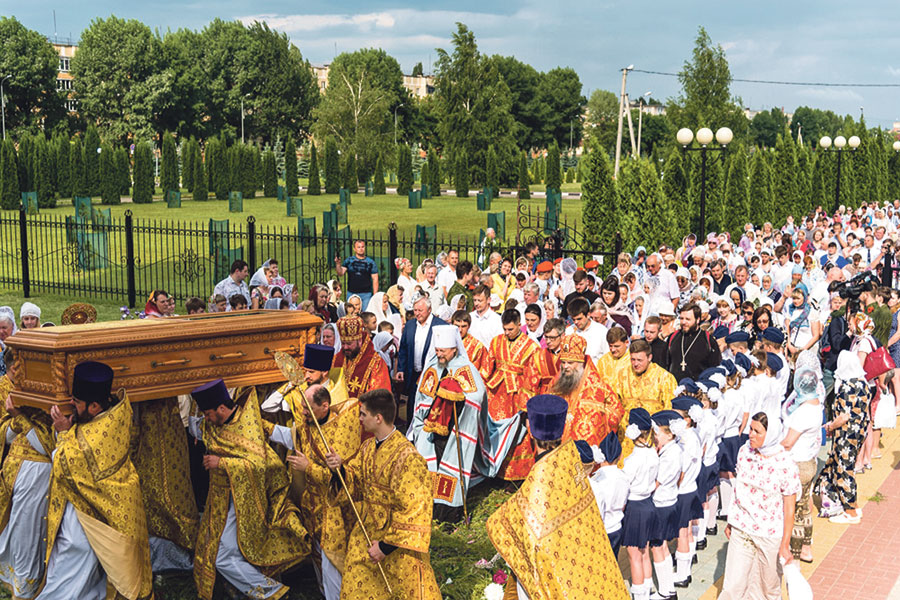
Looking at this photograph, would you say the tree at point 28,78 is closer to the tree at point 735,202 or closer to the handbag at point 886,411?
the tree at point 735,202

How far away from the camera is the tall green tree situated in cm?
4056

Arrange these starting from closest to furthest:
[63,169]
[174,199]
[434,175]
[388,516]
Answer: [388,516], [174,199], [63,169], [434,175]

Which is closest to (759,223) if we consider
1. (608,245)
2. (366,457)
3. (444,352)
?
(608,245)

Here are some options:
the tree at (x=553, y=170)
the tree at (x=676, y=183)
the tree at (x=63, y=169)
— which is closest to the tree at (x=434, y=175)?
the tree at (x=553, y=170)

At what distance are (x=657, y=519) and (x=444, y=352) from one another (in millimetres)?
2324

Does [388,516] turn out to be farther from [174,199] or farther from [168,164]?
[168,164]

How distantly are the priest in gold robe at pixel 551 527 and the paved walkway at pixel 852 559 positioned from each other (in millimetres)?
2574

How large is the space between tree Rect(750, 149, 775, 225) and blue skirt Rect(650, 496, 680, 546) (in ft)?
77.9

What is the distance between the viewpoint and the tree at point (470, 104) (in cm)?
5984

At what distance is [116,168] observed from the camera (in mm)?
43625

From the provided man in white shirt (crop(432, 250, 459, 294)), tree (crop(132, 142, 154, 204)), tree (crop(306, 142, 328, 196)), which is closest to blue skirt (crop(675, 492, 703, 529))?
man in white shirt (crop(432, 250, 459, 294))

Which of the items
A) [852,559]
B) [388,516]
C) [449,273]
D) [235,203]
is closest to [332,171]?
[235,203]

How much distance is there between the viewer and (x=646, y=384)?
7.93 meters

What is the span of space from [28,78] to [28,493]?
6211cm
